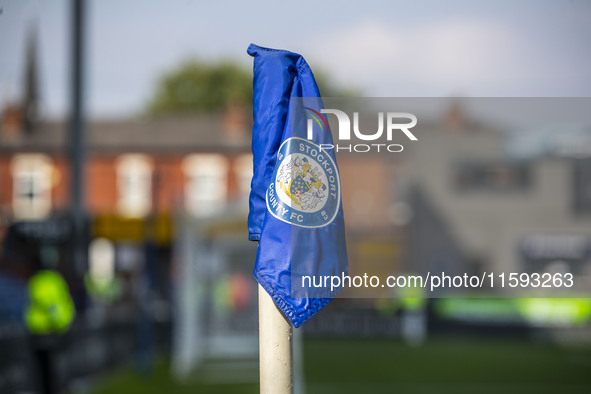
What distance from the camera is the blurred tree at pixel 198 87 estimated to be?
184 feet

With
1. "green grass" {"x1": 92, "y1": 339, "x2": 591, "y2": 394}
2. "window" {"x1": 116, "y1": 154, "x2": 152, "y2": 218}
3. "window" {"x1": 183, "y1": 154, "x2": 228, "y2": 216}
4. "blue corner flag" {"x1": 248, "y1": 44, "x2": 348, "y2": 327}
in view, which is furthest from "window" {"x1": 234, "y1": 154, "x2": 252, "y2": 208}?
"blue corner flag" {"x1": 248, "y1": 44, "x2": 348, "y2": 327}

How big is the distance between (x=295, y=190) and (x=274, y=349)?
623 mm

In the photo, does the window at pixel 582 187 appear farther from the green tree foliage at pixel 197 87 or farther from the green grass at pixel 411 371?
the green tree foliage at pixel 197 87

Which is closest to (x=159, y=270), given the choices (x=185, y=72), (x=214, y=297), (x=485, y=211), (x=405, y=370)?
(x=214, y=297)

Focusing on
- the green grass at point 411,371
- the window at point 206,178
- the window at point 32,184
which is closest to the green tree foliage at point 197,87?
the window at point 206,178

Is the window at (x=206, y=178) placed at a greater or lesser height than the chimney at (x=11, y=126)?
lesser

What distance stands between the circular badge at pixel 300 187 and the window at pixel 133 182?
40.0 m

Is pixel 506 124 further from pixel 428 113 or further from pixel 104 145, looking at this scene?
pixel 104 145

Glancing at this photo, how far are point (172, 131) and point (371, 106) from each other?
138ft

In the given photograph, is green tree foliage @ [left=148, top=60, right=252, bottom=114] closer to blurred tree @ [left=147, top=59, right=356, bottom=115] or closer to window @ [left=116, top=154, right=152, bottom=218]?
blurred tree @ [left=147, top=59, right=356, bottom=115]

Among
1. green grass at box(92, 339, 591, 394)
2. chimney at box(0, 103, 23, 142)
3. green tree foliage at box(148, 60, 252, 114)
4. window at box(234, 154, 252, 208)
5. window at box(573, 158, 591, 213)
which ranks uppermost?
green tree foliage at box(148, 60, 252, 114)

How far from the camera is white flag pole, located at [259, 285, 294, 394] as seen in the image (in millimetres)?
3396

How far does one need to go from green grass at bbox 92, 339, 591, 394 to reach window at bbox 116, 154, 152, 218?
2067 centimetres

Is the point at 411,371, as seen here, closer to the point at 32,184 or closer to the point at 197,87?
the point at 32,184
